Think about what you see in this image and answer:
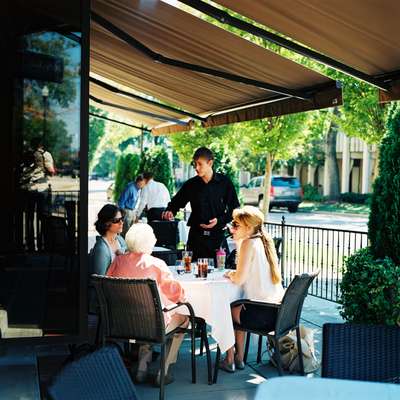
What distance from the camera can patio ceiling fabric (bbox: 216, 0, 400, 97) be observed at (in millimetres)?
4461

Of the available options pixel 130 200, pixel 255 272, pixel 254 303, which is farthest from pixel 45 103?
pixel 130 200

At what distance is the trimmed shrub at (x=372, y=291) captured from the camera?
18.2ft

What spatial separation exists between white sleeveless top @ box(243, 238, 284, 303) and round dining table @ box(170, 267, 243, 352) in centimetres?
15

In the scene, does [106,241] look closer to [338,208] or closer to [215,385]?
[215,385]

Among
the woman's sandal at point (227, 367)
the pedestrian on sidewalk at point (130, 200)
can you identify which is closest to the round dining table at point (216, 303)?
the woman's sandal at point (227, 367)

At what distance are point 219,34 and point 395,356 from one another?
11.1 ft

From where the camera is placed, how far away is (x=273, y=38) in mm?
5406

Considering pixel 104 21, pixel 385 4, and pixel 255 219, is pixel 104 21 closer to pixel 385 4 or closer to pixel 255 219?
pixel 255 219

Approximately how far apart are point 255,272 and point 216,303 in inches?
16.2

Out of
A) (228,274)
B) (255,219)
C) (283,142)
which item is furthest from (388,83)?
(283,142)

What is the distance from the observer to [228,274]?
566 centimetres

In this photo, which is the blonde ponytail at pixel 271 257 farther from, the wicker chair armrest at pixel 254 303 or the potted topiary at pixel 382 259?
the potted topiary at pixel 382 259

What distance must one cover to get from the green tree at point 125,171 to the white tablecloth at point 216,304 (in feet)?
61.3

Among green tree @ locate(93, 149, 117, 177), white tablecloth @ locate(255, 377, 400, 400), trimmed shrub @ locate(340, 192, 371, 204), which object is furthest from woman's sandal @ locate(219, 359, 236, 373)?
green tree @ locate(93, 149, 117, 177)
